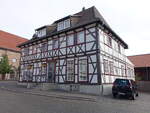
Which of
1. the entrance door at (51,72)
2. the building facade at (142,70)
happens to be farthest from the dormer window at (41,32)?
the building facade at (142,70)

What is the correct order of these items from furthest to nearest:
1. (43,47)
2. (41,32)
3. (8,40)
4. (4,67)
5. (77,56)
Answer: (8,40), (4,67), (41,32), (43,47), (77,56)

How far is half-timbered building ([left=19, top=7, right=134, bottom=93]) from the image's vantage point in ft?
49.4

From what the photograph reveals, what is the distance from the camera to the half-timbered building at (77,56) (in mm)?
15055

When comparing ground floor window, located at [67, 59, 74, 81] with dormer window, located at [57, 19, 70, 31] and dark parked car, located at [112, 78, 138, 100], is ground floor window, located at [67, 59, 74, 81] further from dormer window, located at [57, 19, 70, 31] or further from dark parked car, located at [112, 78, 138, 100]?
dark parked car, located at [112, 78, 138, 100]

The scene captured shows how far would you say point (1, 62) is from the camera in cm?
3322

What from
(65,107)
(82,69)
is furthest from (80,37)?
(65,107)

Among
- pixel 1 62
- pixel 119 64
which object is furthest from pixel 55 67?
pixel 1 62

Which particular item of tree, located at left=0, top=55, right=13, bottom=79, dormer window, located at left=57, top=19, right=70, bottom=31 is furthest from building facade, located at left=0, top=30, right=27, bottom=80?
dormer window, located at left=57, top=19, right=70, bottom=31

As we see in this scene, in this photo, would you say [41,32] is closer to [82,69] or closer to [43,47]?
[43,47]

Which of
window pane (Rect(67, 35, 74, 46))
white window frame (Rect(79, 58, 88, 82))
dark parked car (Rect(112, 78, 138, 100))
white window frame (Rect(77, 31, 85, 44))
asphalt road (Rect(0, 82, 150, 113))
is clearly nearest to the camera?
asphalt road (Rect(0, 82, 150, 113))

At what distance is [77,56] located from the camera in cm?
1652

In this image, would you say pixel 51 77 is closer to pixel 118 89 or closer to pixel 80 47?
pixel 80 47

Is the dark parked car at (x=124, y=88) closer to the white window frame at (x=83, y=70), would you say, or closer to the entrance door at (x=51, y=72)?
the white window frame at (x=83, y=70)

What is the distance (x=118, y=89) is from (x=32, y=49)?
15.5m
